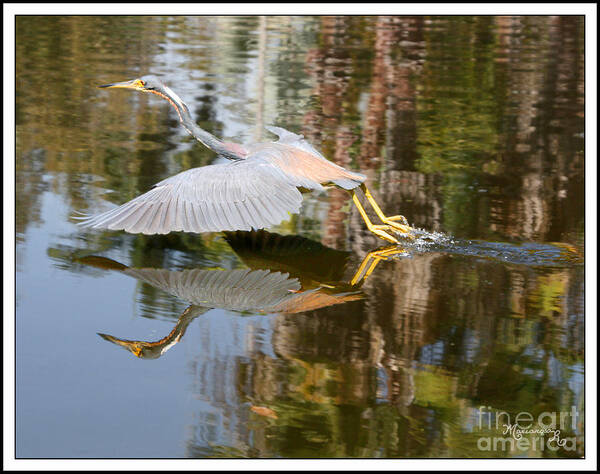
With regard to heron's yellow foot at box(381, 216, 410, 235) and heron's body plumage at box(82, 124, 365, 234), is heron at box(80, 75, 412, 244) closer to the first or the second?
heron's body plumage at box(82, 124, 365, 234)

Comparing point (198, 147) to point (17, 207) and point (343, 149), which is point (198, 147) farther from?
point (17, 207)

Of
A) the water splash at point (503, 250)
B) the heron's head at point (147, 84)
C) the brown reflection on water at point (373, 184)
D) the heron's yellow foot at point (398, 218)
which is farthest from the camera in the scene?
the heron's head at point (147, 84)

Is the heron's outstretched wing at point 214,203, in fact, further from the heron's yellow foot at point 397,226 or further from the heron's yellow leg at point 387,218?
the heron's yellow foot at point 397,226

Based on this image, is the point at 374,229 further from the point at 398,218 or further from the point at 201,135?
the point at 201,135

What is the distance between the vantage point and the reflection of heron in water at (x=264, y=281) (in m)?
5.05

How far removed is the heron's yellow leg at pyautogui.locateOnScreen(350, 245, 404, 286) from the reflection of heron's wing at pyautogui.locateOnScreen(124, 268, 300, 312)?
16.9 inches

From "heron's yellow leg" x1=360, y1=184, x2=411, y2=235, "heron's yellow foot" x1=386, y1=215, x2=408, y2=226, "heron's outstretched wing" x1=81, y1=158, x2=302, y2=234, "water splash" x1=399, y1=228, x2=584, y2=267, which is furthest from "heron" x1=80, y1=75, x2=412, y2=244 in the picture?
"water splash" x1=399, y1=228, x2=584, y2=267

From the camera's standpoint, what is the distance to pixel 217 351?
457 cm

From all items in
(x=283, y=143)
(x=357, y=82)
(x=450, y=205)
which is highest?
(x=357, y=82)

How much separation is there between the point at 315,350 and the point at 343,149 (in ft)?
12.8

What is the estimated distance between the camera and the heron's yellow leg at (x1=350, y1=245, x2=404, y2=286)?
5.52m

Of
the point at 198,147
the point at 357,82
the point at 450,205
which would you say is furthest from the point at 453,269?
the point at 357,82

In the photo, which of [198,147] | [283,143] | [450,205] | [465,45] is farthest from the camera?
[465,45]

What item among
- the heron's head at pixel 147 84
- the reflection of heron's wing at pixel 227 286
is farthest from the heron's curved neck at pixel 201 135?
the reflection of heron's wing at pixel 227 286
